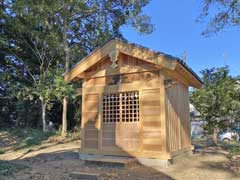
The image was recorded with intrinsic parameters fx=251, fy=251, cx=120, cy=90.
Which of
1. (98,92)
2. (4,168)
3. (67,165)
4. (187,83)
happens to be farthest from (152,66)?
(4,168)

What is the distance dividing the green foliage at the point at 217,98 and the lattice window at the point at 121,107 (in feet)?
11.7

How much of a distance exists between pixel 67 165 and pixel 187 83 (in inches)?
200

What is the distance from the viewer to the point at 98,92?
8.01 metres

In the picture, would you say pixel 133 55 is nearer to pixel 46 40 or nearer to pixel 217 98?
pixel 217 98

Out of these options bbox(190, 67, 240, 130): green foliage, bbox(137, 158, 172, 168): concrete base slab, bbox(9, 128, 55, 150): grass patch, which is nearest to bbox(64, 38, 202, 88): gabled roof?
bbox(190, 67, 240, 130): green foliage

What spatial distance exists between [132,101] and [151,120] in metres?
0.85

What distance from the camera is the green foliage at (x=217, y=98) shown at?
352 inches

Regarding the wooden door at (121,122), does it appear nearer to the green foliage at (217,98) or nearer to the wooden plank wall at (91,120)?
the wooden plank wall at (91,120)

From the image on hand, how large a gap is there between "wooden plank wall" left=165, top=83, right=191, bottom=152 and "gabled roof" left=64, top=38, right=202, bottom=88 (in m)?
0.67

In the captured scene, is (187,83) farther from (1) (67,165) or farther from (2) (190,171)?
(1) (67,165)

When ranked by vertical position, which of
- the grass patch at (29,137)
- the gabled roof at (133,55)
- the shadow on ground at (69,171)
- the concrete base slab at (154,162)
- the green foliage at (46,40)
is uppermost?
the green foliage at (46,40)

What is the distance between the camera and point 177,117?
799cm

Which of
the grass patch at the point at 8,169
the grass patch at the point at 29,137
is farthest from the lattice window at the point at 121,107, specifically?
the grass patch at the point at 29,137

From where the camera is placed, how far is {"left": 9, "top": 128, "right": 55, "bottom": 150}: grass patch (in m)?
12.0
